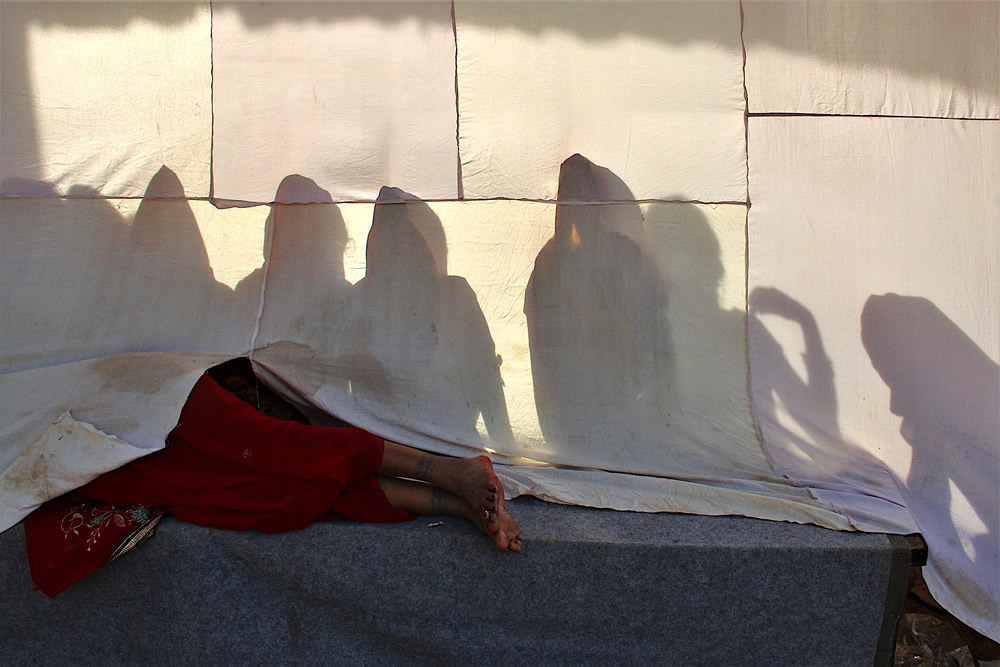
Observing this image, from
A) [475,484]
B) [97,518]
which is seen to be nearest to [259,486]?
[97,518]

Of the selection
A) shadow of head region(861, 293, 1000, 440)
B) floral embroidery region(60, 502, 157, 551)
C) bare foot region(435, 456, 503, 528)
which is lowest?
floral embroidery region(60, 502, 157, 551)

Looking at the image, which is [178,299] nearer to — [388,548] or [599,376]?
[388,548]

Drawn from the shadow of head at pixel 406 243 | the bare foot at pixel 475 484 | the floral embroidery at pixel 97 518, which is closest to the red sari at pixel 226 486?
the floral embroidery at pixel 97 518

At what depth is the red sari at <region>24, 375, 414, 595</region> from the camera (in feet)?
5.41

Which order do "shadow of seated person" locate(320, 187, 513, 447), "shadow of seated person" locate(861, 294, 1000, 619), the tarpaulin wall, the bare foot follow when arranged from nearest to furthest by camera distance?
the bare foot < "shadow of seated person" locate(861, 294, 1000, 619) < the tarpaulin wall < "shadow of seated person" locate(320, 187, 513, 447)

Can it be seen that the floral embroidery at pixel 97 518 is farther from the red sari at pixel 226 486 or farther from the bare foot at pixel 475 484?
the bare foot at pixel 475 484

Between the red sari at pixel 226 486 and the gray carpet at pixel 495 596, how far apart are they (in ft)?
0.17

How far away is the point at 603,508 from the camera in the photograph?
1806 mm

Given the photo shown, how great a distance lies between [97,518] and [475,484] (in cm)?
84

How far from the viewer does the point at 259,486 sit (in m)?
1.73

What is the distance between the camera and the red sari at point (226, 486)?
64.9 inches

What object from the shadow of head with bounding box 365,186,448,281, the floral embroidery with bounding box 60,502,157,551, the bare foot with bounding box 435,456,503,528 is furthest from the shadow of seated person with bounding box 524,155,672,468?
the floral embroidery with bounding box 60,502,157,551

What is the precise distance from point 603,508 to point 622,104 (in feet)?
3.51

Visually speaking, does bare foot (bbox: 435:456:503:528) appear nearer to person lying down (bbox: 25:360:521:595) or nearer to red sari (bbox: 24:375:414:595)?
person lying down (bbox: 25:360:521:595)
